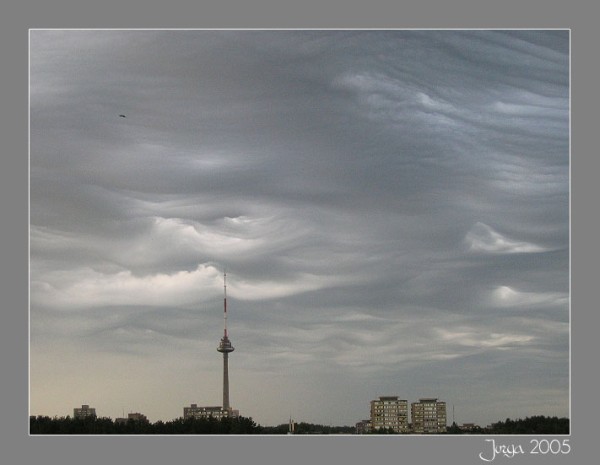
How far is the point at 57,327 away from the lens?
4597 centimetres

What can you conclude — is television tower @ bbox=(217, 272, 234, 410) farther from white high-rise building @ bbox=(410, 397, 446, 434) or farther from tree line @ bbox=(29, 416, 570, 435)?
white high-rise building @ bbox=(410, 397, 446, 434)

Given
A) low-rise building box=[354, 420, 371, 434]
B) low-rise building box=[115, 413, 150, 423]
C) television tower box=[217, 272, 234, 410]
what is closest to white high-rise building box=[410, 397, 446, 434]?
low-rise building box=[354, 420, 371, 434]

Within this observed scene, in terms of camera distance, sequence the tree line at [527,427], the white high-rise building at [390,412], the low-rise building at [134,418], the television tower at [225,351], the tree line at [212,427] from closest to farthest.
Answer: the tree line at [527,427] < the tree line at [212,427] < the low-rise building at [134,418] < the white high-rise building at [390,412] < the television tower at [225,351]

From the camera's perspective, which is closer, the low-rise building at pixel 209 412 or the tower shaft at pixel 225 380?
the low-rise building at pixel 209 412

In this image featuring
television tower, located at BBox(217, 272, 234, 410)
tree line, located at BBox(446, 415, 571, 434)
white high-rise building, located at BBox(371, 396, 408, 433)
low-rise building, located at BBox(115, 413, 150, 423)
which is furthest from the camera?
television tower, located at BBox(217, 272, 234, 410)

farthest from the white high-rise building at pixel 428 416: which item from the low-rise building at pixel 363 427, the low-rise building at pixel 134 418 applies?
the low-rise building at pixel 134 418

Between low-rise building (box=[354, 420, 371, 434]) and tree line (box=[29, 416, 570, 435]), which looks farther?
low-rise building (box=[354, 420, 371, 434])

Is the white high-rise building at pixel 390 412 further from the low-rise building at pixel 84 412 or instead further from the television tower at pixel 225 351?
the low-rise building at pixel 84 412

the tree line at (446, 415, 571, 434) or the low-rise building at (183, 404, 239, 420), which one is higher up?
the low-rise building at (183, 404, 239, 420)

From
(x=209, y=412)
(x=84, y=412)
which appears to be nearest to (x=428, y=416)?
(x=209, y=412)

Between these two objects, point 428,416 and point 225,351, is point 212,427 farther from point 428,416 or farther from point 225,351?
point 428,416

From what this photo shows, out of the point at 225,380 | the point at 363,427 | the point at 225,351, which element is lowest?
the point at 363,427

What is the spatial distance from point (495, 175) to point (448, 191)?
145 centimetres

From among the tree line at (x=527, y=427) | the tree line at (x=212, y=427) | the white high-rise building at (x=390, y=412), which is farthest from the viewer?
the white high-rise building at (x=390, y=412)
